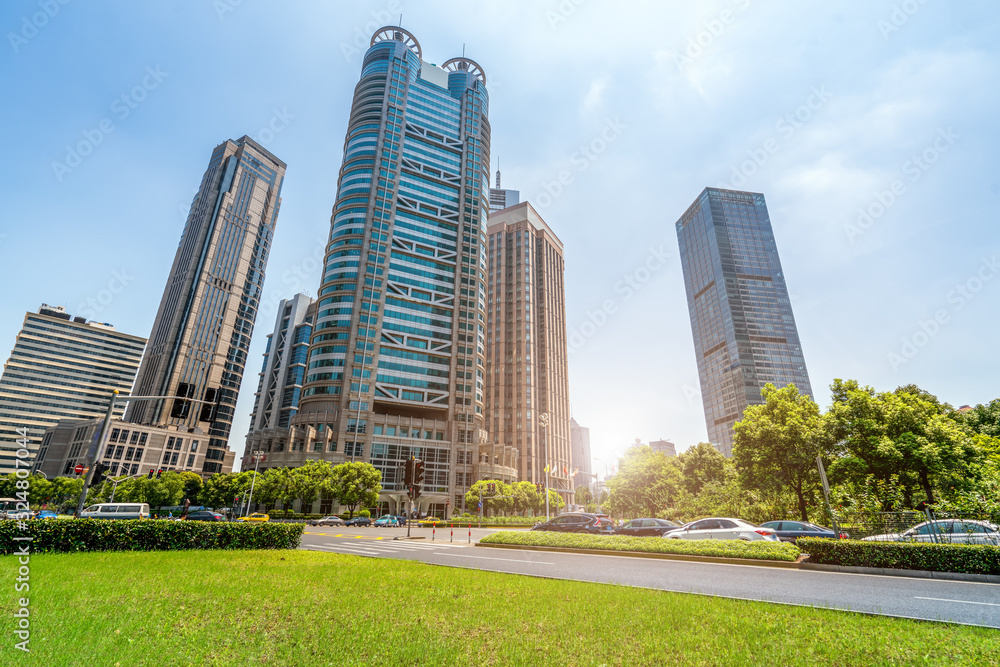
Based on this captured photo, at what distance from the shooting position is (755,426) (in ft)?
111

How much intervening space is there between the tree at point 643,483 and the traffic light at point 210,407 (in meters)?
45.8

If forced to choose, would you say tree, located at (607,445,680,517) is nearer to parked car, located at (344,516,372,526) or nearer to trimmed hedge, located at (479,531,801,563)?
parked car, located at (344,516,372,526)

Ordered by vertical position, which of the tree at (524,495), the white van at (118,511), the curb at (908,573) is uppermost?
the tree at (524,495)

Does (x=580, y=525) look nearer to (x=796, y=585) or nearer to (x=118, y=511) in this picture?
(x=796, y=585)

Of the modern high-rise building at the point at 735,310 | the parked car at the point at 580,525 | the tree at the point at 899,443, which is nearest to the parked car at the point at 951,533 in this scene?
the tree at the point at 899,443

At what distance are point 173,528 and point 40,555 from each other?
12.1 feet

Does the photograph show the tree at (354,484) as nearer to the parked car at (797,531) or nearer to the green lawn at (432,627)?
the green lawn at (432,627)

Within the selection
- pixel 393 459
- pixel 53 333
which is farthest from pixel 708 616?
pixel 53 333

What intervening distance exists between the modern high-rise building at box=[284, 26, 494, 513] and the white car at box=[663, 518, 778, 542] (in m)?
62.4

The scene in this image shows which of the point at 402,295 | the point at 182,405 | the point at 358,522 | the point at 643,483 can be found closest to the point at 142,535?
the point at 182,405

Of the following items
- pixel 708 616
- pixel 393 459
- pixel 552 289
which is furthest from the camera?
pixel 552 289

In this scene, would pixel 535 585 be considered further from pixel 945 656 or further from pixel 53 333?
pixel 53 333

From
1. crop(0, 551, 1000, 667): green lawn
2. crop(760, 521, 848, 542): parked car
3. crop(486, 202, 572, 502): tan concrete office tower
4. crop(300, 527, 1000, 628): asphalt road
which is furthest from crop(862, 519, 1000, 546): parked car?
crop(486, 202, 572, 502): tan concrete office tower

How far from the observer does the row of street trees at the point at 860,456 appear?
2394 centimetres
